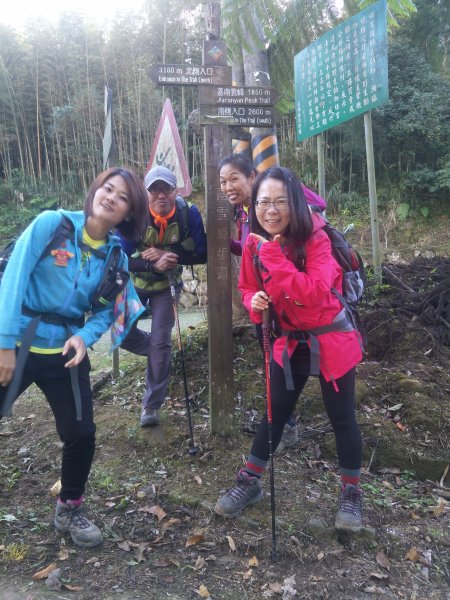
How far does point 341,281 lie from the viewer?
106 inches

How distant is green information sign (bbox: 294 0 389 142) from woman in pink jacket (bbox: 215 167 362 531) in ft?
12.0

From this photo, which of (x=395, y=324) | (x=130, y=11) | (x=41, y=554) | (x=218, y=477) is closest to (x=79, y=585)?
(x=41, y=554)

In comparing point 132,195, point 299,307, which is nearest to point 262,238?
point 299,307

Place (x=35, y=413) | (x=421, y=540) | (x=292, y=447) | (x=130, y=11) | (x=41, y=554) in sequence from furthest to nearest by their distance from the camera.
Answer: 1. (x=130, y=11)
2. (x=35, y=413)
3. (x=292, y=447)
4. (x=421, y=540)
5. (x=41, y=554)

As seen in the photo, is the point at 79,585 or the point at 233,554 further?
the point at 233,554

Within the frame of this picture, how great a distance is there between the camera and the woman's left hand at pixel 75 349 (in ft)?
7.70

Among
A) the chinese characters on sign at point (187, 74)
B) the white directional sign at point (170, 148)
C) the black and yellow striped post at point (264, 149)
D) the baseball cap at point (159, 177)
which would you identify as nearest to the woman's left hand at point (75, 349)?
the baseball cap at point (159, 177)

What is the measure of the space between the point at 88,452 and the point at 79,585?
0.66 m

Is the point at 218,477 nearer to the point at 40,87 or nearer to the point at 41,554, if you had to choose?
the point at 41,554

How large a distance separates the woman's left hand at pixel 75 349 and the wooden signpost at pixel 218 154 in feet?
4.30

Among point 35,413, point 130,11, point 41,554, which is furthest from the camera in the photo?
point 130,11

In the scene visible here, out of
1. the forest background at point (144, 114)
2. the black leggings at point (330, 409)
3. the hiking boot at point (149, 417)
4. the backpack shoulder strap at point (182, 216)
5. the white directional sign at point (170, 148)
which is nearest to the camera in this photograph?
the black leggings at point (330, 409)

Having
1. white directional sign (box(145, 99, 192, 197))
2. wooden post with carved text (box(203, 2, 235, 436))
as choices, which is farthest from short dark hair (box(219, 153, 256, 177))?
white directional sign (box(145, 99, 192, 197))

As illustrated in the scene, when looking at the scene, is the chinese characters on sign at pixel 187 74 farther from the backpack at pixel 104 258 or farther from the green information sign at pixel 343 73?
the green information sign at pixel 343 73
